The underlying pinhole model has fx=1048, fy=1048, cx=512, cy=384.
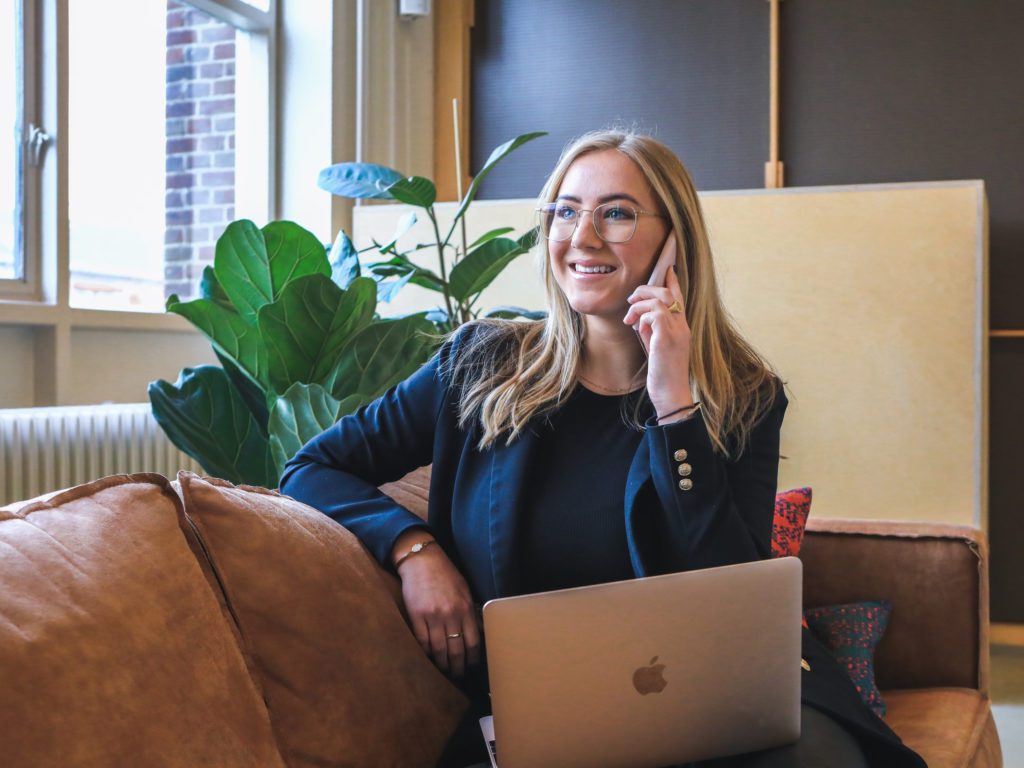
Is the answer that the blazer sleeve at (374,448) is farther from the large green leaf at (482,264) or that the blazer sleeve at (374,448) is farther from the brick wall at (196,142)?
the brick wall at (196,142)

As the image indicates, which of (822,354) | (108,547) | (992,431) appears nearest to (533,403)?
(108,547)

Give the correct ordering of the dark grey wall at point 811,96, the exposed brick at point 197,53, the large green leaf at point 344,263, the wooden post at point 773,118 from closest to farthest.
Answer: the large green leaf at point 344,263
the exposed brick at point 197,53
the dark grey wall at point 811,96
the wooden post at point 773,118

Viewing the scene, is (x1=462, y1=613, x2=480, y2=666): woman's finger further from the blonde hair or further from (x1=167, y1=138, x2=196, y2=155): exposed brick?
(x1=167, y1=138, x2=196, y2=155): exposed brick

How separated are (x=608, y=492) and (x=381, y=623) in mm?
390

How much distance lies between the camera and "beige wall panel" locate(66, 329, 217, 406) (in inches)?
127

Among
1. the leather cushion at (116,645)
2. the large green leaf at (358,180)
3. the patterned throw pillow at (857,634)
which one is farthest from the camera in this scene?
the large green leaf at (358,180)

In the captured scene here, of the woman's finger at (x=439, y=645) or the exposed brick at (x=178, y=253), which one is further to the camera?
the exposed brick at (x=178, y=253)

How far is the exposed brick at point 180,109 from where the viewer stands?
378 centimetres

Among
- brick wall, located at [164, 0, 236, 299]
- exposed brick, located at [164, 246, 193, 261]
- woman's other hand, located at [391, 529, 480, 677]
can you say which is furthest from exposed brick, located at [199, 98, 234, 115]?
woman's other hand, located at [391, 529, 480, 677]

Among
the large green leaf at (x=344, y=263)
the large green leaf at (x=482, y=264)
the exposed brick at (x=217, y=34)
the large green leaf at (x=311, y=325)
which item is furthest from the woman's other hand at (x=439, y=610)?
the exposed brick at (x=217, y=34)

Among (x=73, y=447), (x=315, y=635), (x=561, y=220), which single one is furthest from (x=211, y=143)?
(x=315, y=635)

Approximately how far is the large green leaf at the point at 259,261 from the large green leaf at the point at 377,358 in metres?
0.19

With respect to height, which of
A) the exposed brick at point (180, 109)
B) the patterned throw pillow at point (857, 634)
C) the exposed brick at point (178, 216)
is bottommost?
the patterned throw pillow at point (857, 634)

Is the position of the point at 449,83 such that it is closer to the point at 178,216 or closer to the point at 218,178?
the point at 218,178
